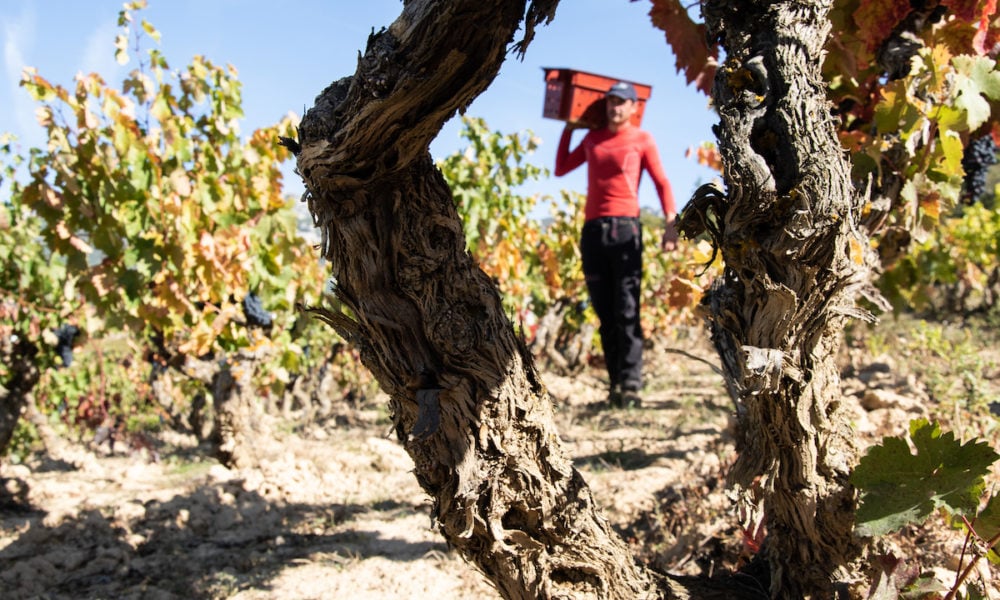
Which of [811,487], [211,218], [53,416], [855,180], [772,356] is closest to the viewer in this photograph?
[772,356]

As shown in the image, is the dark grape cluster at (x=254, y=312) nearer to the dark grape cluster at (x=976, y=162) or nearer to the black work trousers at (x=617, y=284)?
the black work trousers at (x=617, y=284)

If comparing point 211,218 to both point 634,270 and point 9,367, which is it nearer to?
point 9,367

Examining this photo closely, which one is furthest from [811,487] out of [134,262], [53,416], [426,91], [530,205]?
[53,416]

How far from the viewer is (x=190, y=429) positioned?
20.8 ft

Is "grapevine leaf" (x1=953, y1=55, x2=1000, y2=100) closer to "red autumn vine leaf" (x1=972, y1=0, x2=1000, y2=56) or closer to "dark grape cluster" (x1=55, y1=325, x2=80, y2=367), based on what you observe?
"red autumn vine leaf" (x1=972, y1=0, x2=1000, y2=56)

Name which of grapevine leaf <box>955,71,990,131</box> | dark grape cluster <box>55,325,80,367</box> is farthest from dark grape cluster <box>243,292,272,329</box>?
grapevine leaf <box>955,71,990,131</box>

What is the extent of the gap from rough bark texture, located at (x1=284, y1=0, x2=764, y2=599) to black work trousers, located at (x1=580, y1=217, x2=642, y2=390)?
2.91 m

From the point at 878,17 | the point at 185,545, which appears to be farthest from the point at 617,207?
the point at 185,545

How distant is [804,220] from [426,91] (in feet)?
2.29

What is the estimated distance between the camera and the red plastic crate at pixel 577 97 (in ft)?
13.4

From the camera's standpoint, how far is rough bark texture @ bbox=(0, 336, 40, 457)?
3953mm

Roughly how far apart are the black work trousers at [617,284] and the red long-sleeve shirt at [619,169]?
84 millimetres

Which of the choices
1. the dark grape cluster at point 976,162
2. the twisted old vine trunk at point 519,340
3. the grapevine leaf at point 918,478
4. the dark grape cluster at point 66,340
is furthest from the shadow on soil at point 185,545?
the dark grape cluster at point 976,162

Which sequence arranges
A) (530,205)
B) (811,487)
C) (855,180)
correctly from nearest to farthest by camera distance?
(811,487)
(855,180)
(530,205)
